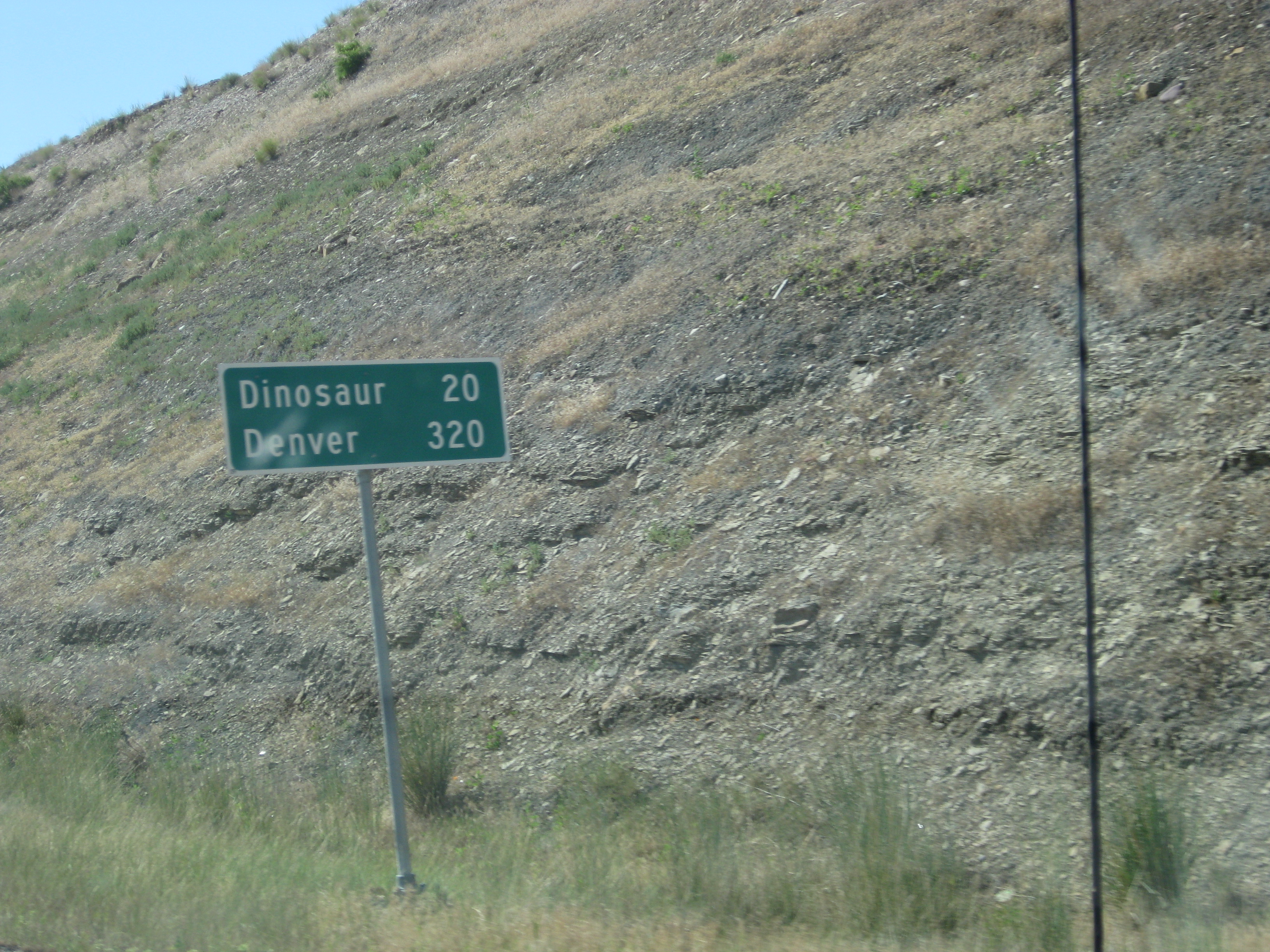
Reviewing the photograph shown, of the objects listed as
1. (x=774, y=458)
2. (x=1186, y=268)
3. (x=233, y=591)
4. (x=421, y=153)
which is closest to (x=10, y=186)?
(x=421, y=153)

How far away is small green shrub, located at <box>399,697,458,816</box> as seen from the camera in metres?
7.45

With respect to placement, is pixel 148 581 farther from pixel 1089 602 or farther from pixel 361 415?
pixel 1089 602

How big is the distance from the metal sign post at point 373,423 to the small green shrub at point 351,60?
93.3ft

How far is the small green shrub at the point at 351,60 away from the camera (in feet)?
99.9

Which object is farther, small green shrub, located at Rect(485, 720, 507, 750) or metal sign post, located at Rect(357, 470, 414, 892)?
small green shrub, located at Rect(485, 720, 507, 750)

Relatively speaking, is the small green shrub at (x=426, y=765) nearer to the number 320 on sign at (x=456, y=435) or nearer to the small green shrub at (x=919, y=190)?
the number 320 on sign at (x=456, y=435)

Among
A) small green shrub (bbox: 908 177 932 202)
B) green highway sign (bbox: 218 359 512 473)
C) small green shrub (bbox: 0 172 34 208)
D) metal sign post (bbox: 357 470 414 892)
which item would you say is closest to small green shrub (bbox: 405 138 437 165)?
small green shrub (bbox: 908 177 932 202)

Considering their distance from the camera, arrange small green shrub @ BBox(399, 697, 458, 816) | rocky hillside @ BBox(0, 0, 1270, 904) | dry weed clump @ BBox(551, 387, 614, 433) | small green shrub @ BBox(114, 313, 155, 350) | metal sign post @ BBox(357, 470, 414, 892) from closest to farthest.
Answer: metal sign post @ BBox(357, 470, 414, 892)
rocky hillside @ BBox(0, 0, 1270, 904)
small green shrub @ BBox(399, 697, 458, 816)
dry weed clump @ BBox(551, 387, 614, 433)
small green shrub @ BBox(114, 313, 155, 350)

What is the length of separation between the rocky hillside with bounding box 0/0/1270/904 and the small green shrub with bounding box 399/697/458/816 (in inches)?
13.3

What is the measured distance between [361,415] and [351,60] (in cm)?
2898

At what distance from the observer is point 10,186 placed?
38.1 metres

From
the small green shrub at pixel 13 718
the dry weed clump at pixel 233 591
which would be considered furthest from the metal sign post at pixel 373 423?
the small green shrub at pixel 13 718

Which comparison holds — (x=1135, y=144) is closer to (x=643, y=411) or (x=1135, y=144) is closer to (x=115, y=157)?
(x=643, y=411)

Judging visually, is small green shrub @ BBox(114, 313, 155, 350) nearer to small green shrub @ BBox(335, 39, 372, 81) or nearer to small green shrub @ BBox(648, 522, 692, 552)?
small green shrub @ BBox(335, 39, 372, 81)
